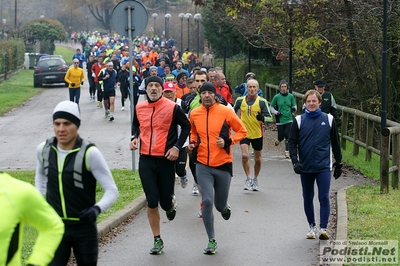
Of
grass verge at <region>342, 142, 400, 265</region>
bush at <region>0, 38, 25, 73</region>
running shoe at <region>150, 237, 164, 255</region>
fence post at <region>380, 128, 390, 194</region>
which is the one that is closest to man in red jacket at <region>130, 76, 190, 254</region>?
running shoe at <region>150, 237, 164, 255</region>

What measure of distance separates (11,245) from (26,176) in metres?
10.7

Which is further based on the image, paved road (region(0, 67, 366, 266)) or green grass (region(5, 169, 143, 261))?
green grass (region(5, 169, 143, 261))

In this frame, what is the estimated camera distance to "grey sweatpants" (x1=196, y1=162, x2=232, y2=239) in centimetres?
902

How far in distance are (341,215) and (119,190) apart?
391 centimetres

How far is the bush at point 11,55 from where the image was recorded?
4609 cm

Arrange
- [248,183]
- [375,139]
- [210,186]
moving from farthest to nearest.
Result: [375,139], [248,183], [210,186]

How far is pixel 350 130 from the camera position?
21.0 metres

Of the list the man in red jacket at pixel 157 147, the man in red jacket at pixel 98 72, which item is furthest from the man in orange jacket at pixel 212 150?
the man in red jacket at pixel 98 72

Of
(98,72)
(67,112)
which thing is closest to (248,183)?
(67,112)

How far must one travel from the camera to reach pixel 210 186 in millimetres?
9062

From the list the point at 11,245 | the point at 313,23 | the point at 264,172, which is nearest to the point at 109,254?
the point at 11,245

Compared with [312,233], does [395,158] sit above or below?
above

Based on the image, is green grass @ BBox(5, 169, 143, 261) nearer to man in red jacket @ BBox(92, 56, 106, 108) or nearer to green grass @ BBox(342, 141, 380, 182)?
green grass @ BBox(342, 141, 380, 182)

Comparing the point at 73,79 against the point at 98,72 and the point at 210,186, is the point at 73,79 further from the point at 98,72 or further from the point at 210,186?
the point at 210,186
